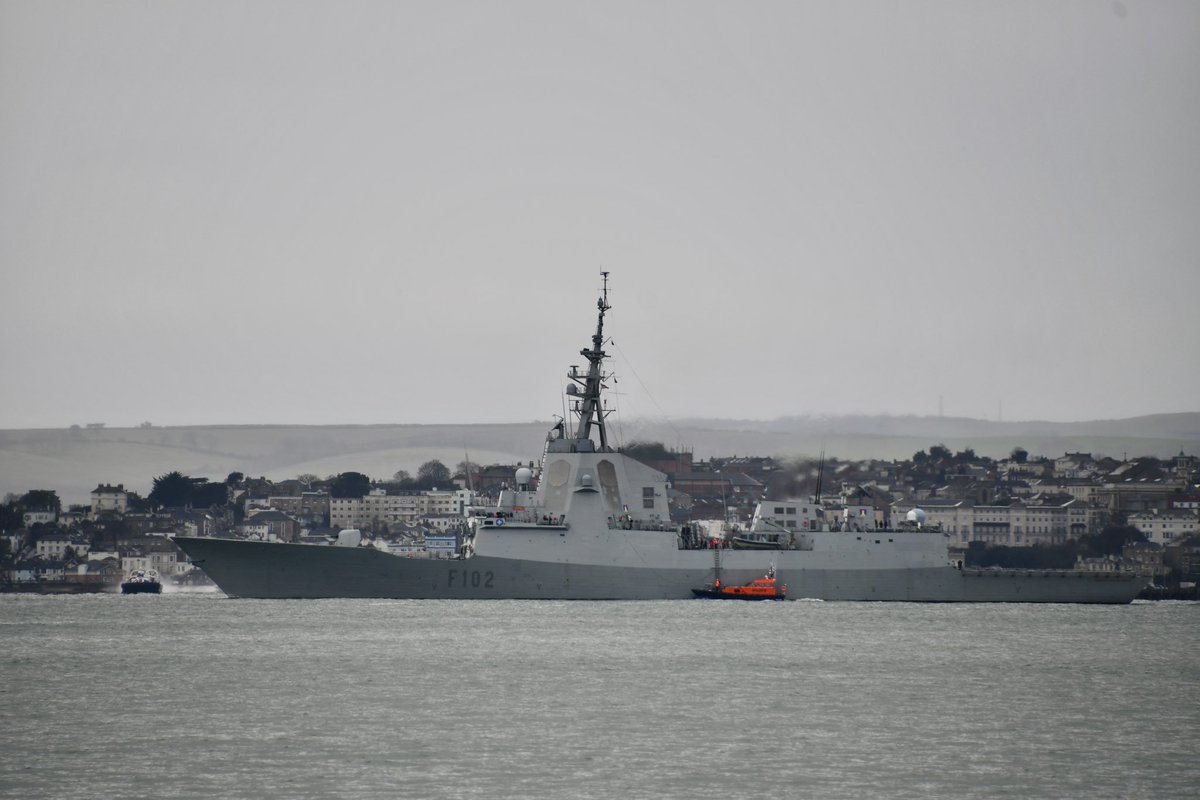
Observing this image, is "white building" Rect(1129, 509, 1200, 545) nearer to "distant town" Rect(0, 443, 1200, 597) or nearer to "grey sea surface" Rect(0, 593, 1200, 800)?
"distant town" Rect(0, 443, 1200, 597)

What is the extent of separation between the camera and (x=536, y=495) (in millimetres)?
59000

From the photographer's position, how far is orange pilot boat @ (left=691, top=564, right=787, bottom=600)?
2356 inches

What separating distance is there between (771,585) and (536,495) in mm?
8614

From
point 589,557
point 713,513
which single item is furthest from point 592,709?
point 713,513

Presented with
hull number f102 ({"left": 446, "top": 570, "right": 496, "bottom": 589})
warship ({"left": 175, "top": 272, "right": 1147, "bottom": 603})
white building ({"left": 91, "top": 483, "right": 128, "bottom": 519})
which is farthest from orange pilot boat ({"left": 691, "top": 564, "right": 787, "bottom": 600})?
white building ({"left": 91, "top": 483, "right": 128, "bottom": 519})

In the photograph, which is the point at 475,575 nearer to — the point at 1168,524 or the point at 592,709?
the point at 592,709

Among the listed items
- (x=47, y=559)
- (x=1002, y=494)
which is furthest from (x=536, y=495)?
(x=1002, y=494)

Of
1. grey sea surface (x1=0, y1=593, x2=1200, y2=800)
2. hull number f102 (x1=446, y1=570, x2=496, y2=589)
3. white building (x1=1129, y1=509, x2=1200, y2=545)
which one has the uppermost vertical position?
white building (x1=1129, y1=509, x2=1200, y2=545)

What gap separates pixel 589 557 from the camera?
57625mm

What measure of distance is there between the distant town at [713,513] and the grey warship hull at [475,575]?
1588 inches

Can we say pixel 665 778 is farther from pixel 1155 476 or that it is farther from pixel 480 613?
pixel 1155 476

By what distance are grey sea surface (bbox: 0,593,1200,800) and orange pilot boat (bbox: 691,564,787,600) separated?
24.9ft

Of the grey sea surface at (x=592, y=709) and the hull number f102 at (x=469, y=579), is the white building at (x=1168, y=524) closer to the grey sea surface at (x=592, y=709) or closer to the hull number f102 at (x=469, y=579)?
the grey sea surface at (x=592, y=709)

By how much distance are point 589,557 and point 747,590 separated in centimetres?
594
